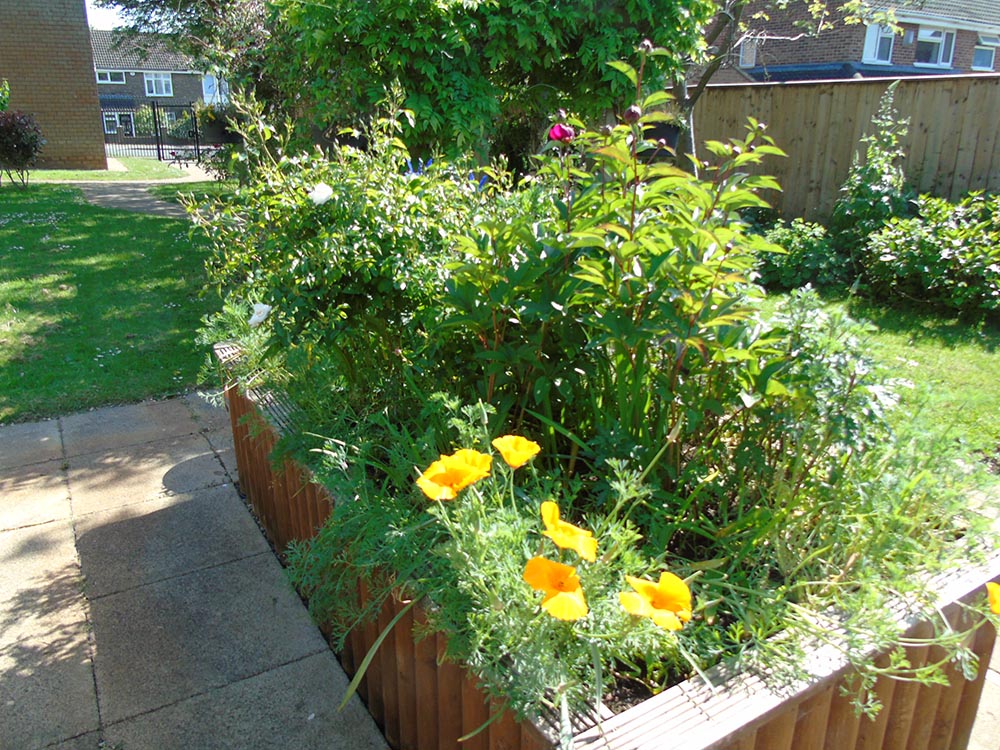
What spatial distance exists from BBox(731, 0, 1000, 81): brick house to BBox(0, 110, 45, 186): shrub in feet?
52.2

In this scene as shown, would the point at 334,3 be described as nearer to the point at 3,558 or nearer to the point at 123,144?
the point at 3,558

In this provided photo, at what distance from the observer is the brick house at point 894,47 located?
20266 mm

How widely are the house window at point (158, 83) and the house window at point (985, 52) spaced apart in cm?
4100

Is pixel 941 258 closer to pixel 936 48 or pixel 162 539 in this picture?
pixel 162 539

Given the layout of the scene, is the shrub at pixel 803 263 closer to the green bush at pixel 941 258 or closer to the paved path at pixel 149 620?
the green bush at pixel 941 258

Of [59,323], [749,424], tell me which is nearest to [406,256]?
[749,424]

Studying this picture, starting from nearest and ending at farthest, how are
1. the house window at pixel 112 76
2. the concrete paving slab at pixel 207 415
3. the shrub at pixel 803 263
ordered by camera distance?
the concrete paving slab at pixel 207 415
the shrub at pixel 803 263
the house window at pixel 112 76

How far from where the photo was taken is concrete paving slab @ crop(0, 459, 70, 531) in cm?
335

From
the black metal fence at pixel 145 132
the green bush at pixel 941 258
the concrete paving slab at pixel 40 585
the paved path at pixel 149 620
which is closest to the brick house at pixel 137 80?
the black metal fence at pixel 145 132

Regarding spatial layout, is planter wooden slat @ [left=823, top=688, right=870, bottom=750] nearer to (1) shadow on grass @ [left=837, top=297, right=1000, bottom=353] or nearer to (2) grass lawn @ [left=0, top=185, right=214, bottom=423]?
(1) shadow on grass @ [left=837, top=297, right=1000, bottom=353]

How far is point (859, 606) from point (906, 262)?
16.9 ft

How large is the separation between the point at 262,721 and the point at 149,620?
70 cm

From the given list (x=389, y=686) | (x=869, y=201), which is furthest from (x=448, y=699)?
(x=869, y=201)

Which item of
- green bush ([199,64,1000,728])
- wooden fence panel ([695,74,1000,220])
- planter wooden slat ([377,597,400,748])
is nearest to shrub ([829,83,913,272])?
wooden fence panel ([695,74,1000,220])
